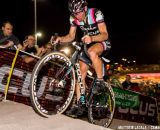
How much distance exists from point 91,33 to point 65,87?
1453 millimetres

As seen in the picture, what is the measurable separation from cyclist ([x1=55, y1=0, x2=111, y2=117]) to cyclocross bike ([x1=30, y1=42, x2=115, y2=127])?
0.71 ft

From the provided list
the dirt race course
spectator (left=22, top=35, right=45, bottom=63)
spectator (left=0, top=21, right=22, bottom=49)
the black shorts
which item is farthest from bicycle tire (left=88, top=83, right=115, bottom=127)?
spectator (left=0, top=21, right=22, bottom=49)

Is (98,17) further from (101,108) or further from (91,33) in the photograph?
(101,108)

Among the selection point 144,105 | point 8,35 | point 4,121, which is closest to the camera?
point 4,121

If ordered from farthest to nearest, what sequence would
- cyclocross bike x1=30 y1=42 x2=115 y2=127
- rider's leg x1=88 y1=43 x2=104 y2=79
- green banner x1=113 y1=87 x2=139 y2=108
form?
green banner x1=113 y1=87 x2=139 y2=108 → rider's leg x1=88 y1=43 x2=104 y2=79 → cyclocross bike x1=30 y1=42 x2=115 y2=127

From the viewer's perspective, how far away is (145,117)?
1344 centimetres

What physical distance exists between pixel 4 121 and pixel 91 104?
6.39 ft

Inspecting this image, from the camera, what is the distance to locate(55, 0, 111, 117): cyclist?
19.1 feet

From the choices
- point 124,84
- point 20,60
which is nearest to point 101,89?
point 20,60

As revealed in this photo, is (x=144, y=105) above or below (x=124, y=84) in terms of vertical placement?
below

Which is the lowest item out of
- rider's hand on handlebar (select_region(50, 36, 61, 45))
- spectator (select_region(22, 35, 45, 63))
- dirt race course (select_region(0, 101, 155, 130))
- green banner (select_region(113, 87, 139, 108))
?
dirt race course (select_region(0, 101, 155, 130))

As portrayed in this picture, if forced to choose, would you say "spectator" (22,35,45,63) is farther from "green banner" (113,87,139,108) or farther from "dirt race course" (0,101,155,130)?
"dirt race course" (0,101,155,130)

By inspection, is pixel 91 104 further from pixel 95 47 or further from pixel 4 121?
pixel 4 121

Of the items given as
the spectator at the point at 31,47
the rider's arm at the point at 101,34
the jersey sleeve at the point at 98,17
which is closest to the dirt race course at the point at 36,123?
the rider's arm at the point at 101,34
